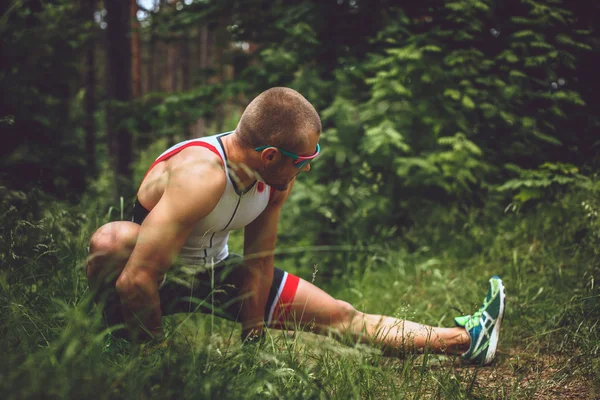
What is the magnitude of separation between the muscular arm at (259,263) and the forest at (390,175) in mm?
202

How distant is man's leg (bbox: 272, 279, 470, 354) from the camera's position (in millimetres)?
2166

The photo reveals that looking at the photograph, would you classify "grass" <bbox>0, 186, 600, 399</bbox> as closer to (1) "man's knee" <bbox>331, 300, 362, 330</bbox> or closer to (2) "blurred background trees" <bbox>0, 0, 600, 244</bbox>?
(1) "man's knee" <bbox>331, 300, 362, 330</bbox>

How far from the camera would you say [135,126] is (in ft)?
15.1

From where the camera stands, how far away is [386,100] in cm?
394

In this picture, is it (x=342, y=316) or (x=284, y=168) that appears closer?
(x=284, y=168)

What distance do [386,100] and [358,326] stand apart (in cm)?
229

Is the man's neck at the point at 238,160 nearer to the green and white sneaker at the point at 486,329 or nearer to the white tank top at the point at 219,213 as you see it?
the white tank top at the point at 219,213

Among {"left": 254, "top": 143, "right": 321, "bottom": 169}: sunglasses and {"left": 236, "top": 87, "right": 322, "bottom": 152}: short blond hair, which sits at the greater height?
{"left": 236, "top": 87, "right": 322, "bottom": 152}: short blond hair

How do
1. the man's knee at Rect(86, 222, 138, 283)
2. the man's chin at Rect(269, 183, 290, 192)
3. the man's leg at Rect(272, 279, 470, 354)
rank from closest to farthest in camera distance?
the man's knee at Rect(86, 222, 138, 283)
the man's chin at Rect(269, 183, 290, 192)
the man's leg at Rect(272, 279, 470, 354)

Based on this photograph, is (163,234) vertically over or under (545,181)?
Answer: over

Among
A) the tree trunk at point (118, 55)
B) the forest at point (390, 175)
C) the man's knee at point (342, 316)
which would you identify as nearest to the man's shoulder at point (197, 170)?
the forest at point (390, 175)

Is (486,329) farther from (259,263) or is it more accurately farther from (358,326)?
(259,263)

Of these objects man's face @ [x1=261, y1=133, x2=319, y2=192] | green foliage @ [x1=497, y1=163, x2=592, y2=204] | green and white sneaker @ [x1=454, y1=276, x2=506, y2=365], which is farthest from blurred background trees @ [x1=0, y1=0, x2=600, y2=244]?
man's face @ [x1=261, y1=133, x2=319, y2=192]

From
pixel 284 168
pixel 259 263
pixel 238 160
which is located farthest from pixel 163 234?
pixel 259 263
